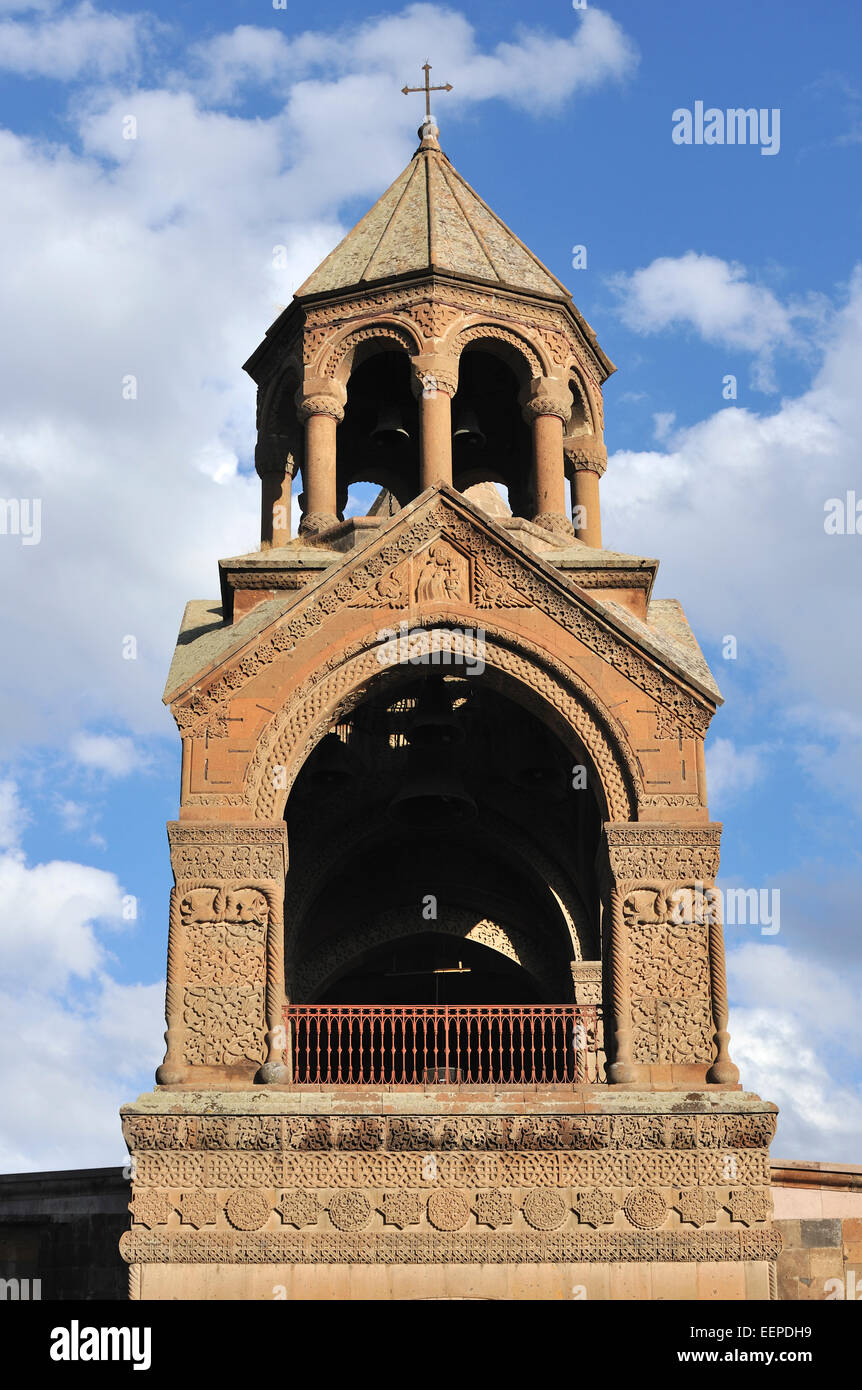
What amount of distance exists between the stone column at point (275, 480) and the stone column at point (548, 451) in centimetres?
285

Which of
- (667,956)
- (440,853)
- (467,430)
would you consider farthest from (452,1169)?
(467,430)

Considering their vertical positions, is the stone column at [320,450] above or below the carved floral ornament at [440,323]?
below

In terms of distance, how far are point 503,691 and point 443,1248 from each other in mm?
5181

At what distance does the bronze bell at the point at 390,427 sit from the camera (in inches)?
879

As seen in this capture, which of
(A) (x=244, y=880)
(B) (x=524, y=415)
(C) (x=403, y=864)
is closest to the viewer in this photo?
(A) (x=244, y=880)

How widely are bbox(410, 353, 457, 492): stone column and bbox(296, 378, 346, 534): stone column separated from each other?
90 cm

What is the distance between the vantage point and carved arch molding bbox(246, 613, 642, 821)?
58.1ft

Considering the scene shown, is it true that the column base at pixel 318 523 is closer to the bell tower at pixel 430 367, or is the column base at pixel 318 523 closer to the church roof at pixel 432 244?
the bell tower at pixel 430 367

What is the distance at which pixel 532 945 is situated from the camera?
2223 cm

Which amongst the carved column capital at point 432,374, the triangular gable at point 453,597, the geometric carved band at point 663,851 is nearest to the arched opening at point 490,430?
the carved column capital at point 432,374

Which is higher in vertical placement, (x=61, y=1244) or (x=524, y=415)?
(x=524, y=415)
